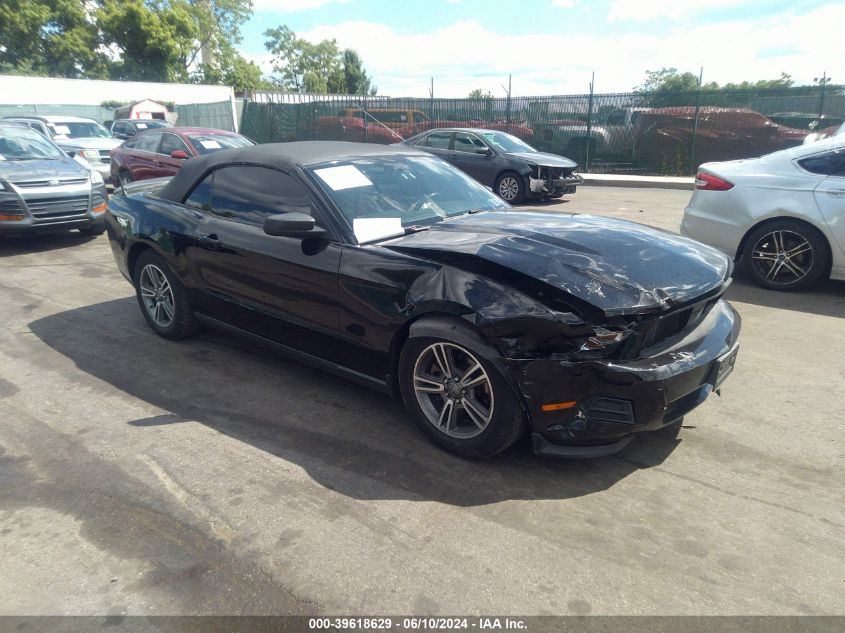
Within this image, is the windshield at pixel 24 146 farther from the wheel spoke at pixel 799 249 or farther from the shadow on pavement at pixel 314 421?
the wheel spoke at pixel 799 249

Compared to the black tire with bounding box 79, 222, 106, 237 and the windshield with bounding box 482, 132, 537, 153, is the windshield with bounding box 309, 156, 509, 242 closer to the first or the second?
the black tire with bounding box 79, 222, 106, 237

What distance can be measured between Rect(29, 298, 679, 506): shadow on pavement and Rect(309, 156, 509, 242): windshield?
1.15 metres

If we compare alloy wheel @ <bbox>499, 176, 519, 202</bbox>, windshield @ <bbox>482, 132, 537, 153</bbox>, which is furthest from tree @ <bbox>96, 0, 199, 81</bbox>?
alloy wheel @ <bbox>499, 176, 519, 202</bbox>

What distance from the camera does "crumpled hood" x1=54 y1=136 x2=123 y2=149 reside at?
1462 cm

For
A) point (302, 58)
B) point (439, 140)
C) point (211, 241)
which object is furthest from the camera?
point (302, 58)

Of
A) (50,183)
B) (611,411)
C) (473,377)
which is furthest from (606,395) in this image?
(50,183)

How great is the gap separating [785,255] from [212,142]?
9781mm

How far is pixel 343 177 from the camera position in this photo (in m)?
3.79

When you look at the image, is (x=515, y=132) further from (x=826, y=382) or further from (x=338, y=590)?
(x=338, y=590)

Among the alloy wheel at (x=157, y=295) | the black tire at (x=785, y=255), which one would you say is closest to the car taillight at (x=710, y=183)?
the black tire at (x=785, y=255)

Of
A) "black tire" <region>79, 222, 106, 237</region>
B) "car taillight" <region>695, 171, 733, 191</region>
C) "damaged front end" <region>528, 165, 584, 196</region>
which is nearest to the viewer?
"car taillight" <region>695, 171, 733, 191</region>

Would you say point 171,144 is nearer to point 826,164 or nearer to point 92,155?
point 92,155

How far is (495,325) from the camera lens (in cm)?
280

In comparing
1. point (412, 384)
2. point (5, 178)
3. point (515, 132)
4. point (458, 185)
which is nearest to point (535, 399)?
point (412, 384)
